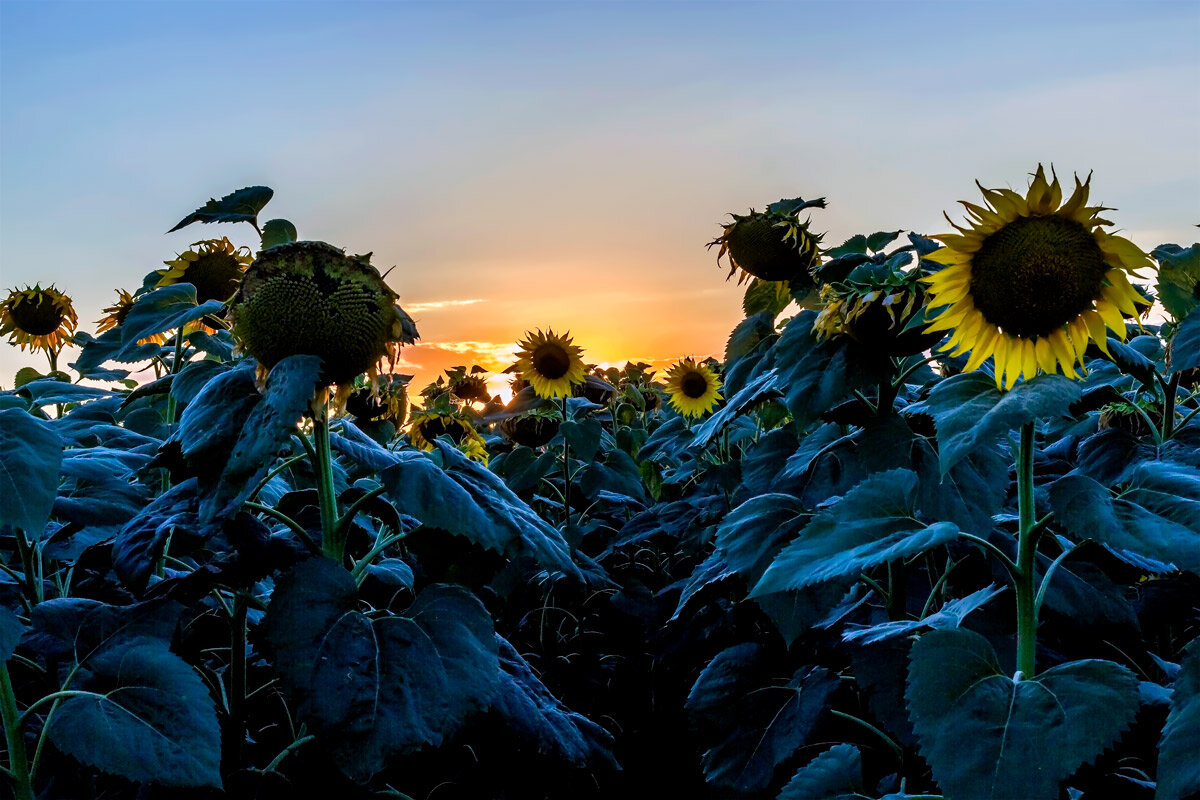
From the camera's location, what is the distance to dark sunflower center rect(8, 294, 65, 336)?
4578 mm

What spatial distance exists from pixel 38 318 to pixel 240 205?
3.36 metres

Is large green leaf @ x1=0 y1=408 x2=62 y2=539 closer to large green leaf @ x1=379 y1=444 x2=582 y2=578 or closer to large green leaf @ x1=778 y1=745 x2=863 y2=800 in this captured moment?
large green leaf @ x1=379 y1=444 x2=582 y2=578

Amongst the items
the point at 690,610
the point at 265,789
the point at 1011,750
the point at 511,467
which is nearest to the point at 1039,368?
the point at 1011,750

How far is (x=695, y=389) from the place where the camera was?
571cm

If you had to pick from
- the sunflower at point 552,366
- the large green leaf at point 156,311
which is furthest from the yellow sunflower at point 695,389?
the large green leaf at point 156,311

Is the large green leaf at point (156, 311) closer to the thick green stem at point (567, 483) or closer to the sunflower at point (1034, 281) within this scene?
the sunflower at point (1034, 281)

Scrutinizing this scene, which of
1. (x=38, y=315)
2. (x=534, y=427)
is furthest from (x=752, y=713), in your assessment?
(x=38, y=315)

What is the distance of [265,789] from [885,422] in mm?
1345

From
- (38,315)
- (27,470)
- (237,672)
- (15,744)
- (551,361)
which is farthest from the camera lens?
(551,361)

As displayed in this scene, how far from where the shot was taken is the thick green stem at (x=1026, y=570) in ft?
4.49

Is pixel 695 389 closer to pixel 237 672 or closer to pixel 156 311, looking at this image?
pixel 156 311

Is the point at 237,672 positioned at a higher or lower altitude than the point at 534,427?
lower

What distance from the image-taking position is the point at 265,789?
1659mm

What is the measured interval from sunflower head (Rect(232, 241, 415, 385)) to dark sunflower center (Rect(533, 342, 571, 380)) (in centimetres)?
368
